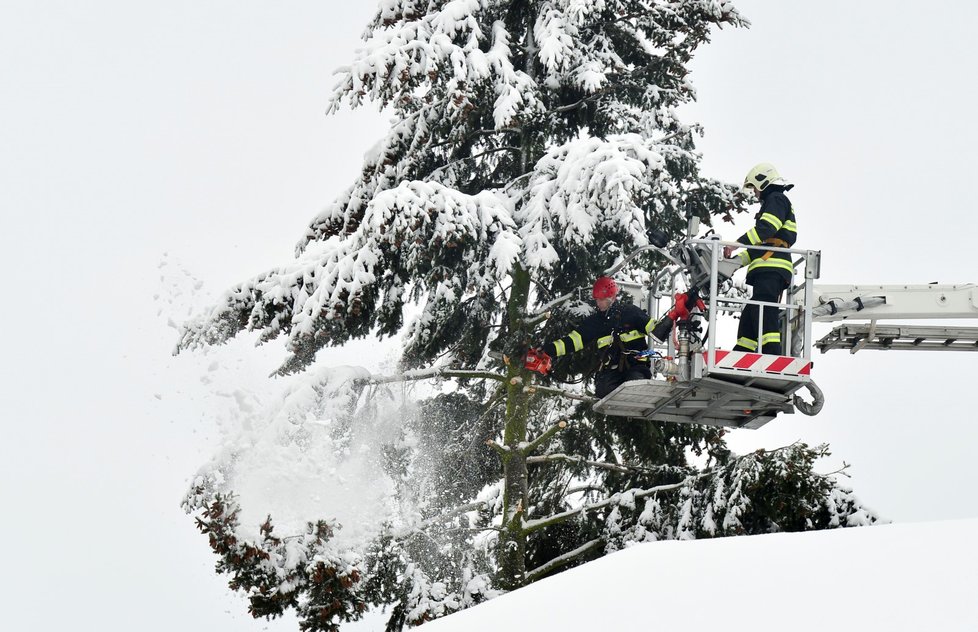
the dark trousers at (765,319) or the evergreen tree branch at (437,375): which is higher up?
the dark trousers at (765,319)

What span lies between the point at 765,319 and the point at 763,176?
4.49 feet

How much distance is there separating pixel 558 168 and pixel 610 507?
4.32 m

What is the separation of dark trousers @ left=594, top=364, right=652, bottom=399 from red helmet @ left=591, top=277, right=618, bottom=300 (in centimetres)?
85

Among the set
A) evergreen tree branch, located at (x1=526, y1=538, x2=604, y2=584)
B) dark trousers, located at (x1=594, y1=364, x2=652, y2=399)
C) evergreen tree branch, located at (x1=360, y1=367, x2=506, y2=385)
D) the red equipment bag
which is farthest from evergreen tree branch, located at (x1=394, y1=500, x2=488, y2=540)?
dark trousers, located at (x1=594, y1=364, x2=652, y2=399)

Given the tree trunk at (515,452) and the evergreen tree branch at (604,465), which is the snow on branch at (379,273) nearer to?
the tree trunk at (515,452)

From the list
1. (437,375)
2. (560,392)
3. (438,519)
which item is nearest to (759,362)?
(560,392)

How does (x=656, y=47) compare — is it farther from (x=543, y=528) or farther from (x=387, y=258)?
(x=543, y=528)

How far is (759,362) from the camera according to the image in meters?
11.6

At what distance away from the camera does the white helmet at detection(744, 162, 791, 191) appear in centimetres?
1227

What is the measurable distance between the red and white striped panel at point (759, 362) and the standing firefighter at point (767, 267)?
0.76ft

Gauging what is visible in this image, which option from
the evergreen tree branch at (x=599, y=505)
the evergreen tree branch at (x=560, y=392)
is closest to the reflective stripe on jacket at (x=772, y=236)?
the evergreen tree branch at (x=560, y=392)

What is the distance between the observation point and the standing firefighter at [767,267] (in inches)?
471

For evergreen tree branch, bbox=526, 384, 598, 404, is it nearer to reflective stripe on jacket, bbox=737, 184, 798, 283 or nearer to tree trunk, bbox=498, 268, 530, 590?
tree trunk, bbox=498, 268, 530, 590

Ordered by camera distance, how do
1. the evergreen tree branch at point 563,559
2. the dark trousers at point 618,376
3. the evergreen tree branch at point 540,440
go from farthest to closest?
the evergreen tree branch at point 563,559 → the evergreen tree branch at point 540,440 → the dark trousers at point 618,376
